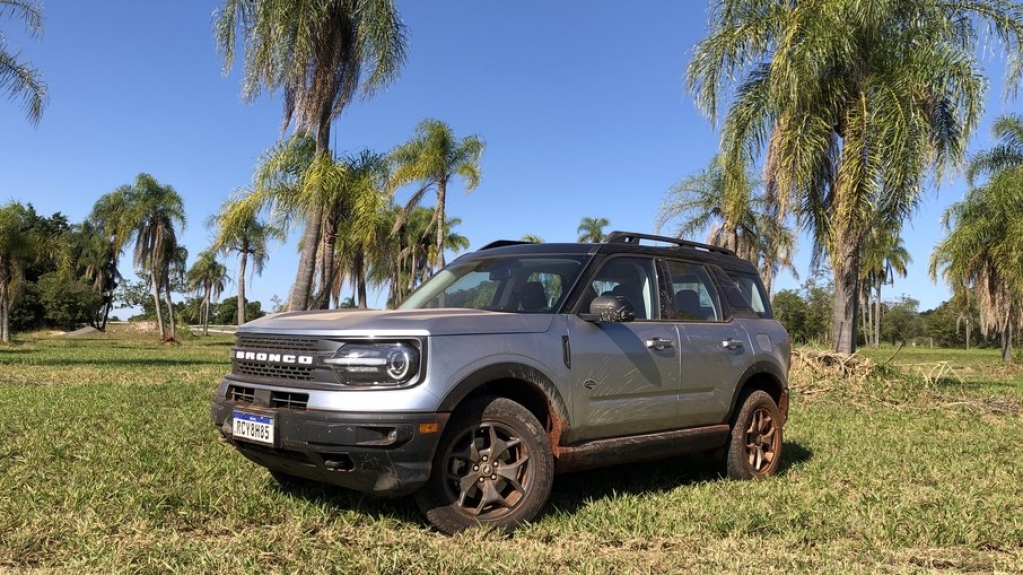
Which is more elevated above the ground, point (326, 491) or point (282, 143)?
point (282, 143)

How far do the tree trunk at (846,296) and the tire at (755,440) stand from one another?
9.62 meters

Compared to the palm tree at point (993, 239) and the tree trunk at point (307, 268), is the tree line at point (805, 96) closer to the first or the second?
the tree trunk at point (307, 268)

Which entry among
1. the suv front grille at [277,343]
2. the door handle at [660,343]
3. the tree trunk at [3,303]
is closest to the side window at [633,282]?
the door handle at [660,343]

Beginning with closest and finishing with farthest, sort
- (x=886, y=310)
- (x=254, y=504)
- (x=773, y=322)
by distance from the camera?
(x=254, y=504) → (x=773, y=322) → (x=886, y=310)

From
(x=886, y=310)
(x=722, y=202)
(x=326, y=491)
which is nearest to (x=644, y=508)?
(x=326, y=491)

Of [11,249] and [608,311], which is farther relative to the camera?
[11,249]

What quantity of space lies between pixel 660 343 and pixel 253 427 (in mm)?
2693

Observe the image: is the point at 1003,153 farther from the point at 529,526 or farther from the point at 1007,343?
the point at 529,526

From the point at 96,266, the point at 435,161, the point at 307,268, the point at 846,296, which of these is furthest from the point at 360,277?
the point at 96,266

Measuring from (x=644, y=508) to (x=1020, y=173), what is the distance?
2714 cm

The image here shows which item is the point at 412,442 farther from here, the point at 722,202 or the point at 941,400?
the point at 722,202

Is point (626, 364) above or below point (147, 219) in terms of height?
below

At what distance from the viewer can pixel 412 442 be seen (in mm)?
3799

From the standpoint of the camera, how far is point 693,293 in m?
5.76
